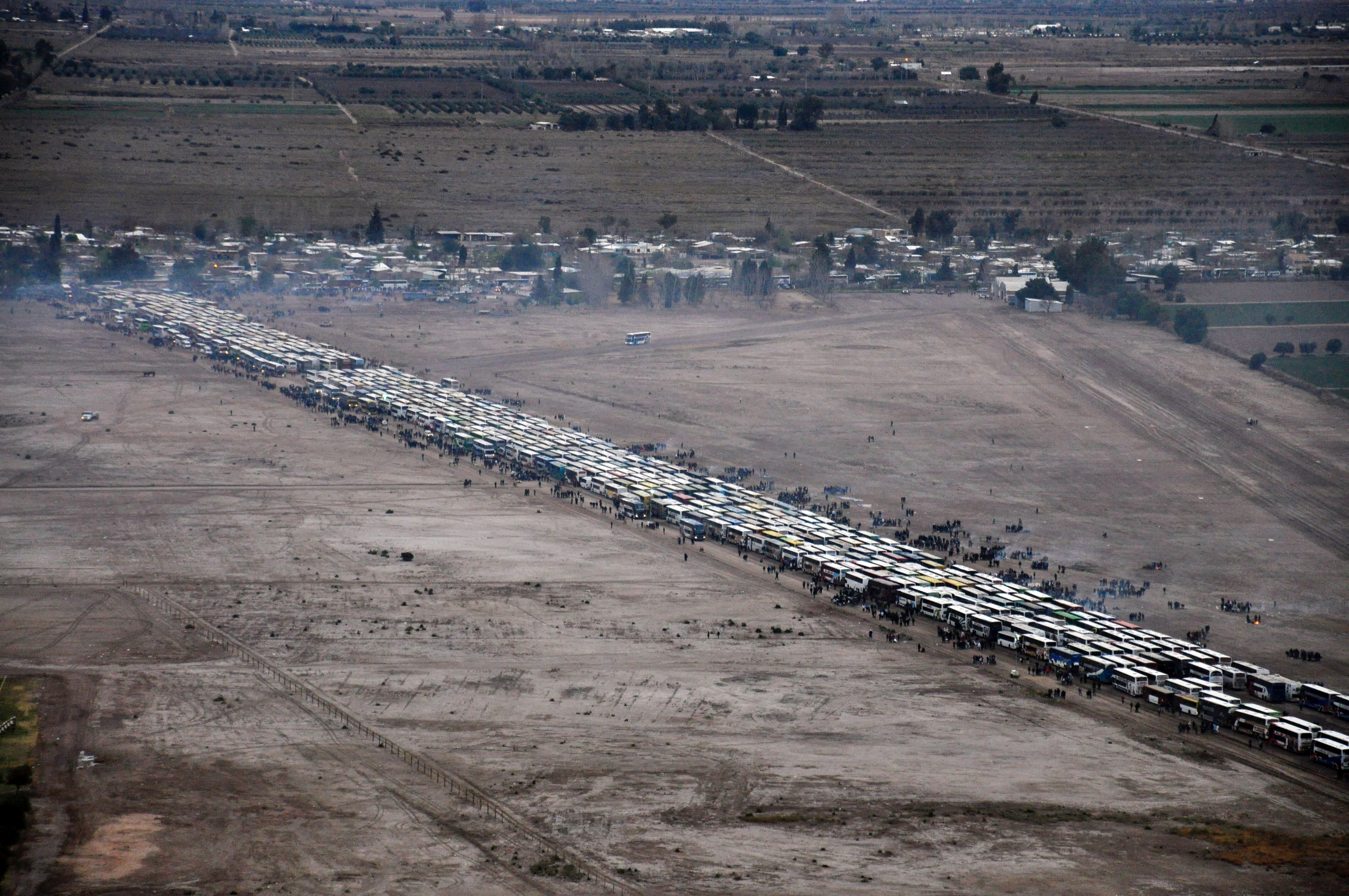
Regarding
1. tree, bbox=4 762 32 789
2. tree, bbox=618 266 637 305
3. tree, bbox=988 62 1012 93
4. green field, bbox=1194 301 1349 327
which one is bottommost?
tree, bbox=4 762 32 789

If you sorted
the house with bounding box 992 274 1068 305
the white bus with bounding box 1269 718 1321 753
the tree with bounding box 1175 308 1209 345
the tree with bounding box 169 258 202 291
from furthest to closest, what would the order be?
1. the tree with bounding box 169 258 202 291
2. the house with bounding box 992 274 1068 305
3. the tree with bounding box 1175 308 1209 345
4. the white bus with bounding box 1269 718 1321 753

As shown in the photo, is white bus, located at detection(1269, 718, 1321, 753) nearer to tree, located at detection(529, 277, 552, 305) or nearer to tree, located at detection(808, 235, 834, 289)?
tree, located at detection(529, 277, 552, 305)

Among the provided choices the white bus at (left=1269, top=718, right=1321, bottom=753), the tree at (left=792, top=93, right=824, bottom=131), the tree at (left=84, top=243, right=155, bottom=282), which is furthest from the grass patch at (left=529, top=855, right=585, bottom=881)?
the tree at (left=792, top=93, right=824, bottom=131)

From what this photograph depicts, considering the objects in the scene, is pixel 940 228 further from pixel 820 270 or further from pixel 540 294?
pixel 540 294

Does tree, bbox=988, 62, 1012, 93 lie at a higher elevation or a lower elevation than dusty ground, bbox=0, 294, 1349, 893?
higher

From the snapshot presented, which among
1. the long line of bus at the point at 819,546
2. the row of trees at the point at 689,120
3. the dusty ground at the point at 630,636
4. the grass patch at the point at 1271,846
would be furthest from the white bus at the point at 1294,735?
the row of trees at the point at 689,120

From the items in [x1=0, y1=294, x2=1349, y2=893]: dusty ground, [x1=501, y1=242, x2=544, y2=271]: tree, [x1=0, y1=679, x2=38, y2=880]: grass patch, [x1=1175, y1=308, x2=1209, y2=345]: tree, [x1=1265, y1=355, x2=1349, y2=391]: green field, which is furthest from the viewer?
[x1=501, y1=242, x2=544, y2=271]: tree
